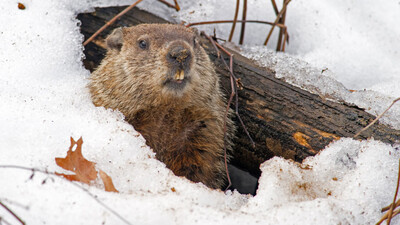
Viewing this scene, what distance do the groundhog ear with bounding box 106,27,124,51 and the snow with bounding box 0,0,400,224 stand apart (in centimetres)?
41

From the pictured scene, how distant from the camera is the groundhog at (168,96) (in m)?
3.08

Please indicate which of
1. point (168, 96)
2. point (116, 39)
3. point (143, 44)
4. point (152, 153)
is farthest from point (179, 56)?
point (116, 39)

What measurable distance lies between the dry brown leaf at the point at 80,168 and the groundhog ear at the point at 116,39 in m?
1.44

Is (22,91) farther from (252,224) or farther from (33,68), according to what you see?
(252,224)

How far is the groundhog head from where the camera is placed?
2.93 meters

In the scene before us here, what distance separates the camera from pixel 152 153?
2.73 meters

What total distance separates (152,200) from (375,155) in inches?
63.3

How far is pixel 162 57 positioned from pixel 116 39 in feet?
2.74

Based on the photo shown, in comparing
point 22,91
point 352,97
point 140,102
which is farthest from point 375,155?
point 22,91

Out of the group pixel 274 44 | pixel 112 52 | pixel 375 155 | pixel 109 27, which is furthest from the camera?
pixel 274 44

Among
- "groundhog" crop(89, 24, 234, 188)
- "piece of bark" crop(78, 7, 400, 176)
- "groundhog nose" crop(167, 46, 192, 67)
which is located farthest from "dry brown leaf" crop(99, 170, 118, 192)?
"piece of bark" crop(78, 7, 400, 176)

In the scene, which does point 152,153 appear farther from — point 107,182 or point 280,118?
point 280,118

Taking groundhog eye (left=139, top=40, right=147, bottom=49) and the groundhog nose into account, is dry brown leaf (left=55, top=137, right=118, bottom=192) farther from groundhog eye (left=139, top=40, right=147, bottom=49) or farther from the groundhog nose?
groundhog eye (left=139, top=40, right=147, bottom=49)

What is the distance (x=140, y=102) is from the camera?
10.6 ft
